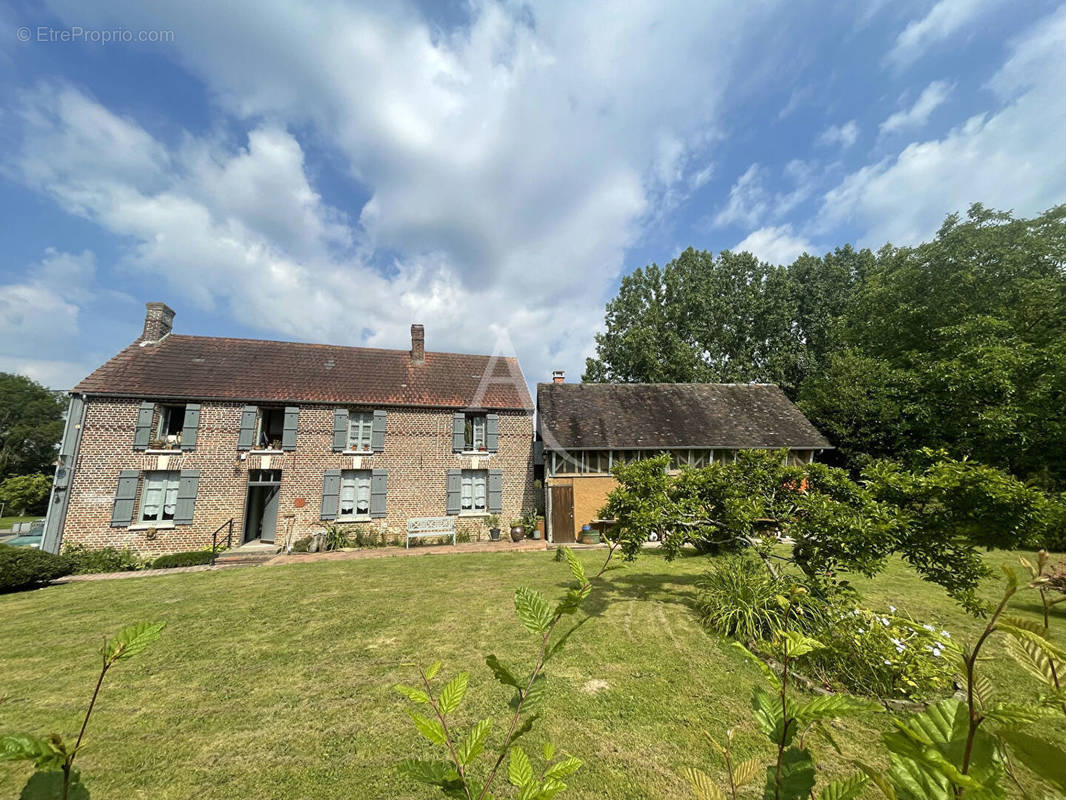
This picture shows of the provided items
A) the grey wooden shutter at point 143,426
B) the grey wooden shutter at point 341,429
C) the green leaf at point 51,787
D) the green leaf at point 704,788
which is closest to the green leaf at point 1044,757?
the green leaf at point 704,788

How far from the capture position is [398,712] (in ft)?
15.4

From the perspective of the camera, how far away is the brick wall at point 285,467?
14.2 m

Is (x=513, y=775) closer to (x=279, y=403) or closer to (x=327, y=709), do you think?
(x=327, y=709)

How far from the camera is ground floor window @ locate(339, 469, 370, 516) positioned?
16422 millimetres

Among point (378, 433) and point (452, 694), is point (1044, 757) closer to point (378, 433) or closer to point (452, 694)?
point (452, 694)

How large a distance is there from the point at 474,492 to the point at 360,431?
530 cm

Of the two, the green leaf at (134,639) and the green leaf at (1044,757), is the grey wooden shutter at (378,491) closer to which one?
the green leaf at (134,639)

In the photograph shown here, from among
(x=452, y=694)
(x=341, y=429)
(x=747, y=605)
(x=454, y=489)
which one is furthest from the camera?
(x=454, y=489)

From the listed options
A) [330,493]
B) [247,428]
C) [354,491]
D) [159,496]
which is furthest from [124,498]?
[354,491]

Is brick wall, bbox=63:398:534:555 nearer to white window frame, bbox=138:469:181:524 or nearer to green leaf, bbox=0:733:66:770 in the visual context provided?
white window frame, bbox=138:469:181:524

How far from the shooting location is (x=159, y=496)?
14820 millimetres

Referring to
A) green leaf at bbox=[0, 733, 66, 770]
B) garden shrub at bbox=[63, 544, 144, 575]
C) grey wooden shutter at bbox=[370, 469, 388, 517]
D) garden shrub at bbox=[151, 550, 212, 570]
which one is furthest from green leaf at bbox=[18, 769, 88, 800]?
garden shrub at bbox=[63, 544, 144, 575]

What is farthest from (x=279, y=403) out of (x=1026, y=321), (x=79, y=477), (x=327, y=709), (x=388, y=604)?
(x=1026, y=321)

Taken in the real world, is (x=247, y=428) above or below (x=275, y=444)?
above
